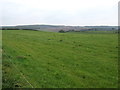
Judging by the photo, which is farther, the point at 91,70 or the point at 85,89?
the point at 91,70

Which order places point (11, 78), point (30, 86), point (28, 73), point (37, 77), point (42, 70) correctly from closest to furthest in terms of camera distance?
point (30, 86), point (11, 78), point (37, 77), point (28, 73), point (42, 70)

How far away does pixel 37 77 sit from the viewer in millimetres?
9906

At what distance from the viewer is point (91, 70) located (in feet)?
39.7

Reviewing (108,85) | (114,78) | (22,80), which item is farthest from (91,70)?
(22,80)

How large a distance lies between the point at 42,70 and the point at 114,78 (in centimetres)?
503

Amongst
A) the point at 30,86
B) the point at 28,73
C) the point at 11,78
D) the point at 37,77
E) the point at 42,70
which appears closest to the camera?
the point at 30,86

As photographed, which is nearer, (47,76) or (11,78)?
(11,78)

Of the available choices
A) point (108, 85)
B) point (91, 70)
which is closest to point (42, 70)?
point (91, 70)

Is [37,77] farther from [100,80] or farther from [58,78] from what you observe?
[100,80]

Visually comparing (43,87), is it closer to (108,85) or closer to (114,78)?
(108,85)

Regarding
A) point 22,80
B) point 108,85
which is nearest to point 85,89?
point 108,85

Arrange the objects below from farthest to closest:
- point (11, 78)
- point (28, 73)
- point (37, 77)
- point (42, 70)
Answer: point (42, 70)
point (28, 73)
point (37, 77)
point (11, 78)

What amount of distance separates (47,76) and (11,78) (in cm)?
236

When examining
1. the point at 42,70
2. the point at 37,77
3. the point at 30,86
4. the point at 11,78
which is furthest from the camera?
the point at 42,70
